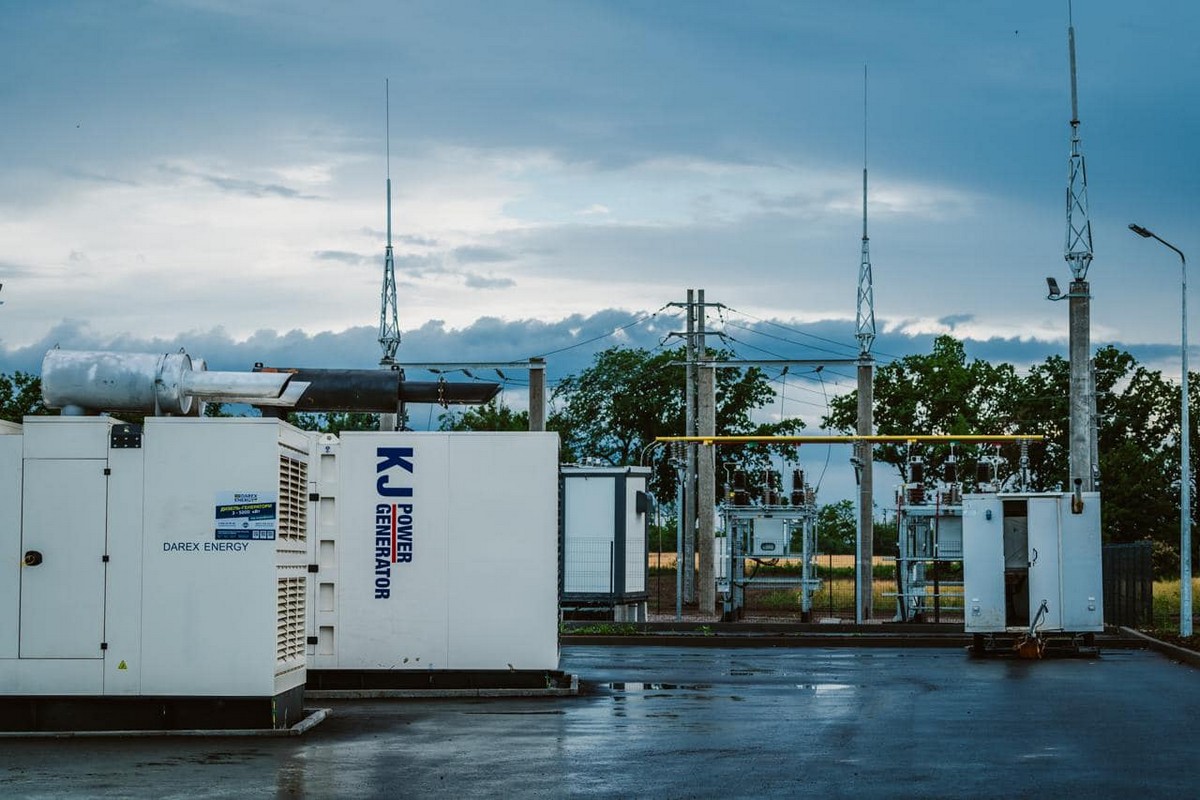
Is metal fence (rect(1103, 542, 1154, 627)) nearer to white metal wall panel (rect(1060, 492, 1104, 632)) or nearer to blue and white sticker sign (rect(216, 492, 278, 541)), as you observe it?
white metal wall panel (rect(1060, 492, 1104, 632))

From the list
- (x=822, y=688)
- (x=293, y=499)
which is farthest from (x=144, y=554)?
(x=822, y=688)

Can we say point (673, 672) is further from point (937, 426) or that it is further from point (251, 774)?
point (937, 426)

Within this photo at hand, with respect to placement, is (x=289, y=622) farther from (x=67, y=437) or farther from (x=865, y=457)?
(x=865, y=457)

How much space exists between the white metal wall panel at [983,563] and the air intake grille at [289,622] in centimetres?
1519

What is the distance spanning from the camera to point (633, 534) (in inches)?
1391

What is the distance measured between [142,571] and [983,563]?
17473mm

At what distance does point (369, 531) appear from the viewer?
65.8 ft

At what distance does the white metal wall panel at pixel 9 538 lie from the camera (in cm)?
1548

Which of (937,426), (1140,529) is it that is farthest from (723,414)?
(1140,529)

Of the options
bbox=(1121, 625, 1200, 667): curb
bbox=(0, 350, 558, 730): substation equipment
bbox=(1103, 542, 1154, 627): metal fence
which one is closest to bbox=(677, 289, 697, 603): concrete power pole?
bbox=(1103, 542, 1154, 627): metal fence

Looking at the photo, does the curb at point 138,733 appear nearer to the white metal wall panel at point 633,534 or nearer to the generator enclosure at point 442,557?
the generator enclosure at point 442,557

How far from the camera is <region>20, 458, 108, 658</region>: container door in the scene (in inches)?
609

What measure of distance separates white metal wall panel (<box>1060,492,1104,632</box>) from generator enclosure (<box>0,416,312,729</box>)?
56.5 ft

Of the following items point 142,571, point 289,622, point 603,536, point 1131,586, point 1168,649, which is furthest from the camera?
point 1131,586
